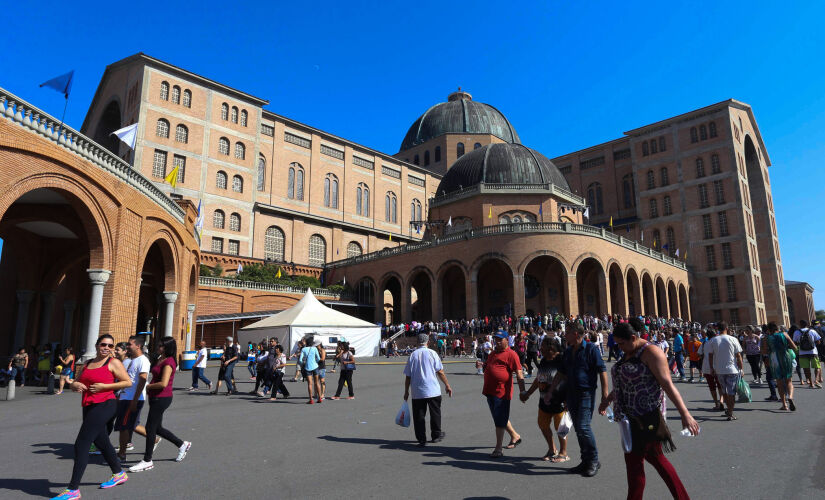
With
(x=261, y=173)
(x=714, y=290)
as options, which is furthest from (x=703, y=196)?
(x=261, y=173)

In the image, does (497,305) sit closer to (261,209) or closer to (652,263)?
(652,263)

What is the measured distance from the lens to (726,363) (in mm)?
8617

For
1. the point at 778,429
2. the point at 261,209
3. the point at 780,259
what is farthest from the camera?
the point at 780,259

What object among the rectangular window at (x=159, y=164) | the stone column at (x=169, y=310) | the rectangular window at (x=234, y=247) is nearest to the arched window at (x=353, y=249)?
the rectangular window at (x=234, y=247)

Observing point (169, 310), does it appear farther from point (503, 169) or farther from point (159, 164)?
point (503, 169)

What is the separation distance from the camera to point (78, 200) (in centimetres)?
1399

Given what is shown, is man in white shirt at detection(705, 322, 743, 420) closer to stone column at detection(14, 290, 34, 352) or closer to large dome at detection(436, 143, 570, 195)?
stone column at detection(14, 290, 34, 352)

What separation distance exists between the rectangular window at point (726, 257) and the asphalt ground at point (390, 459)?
147 ft

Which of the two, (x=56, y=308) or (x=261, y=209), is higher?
(x=261, y=209)

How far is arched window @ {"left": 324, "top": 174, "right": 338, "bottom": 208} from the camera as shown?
53062 mm

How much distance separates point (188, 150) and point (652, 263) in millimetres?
39964

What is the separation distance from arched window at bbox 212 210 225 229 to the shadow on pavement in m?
39.4

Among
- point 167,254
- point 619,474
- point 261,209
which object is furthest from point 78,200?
point 261,209

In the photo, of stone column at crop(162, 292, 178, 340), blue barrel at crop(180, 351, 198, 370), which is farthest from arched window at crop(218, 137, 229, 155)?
stone column at crop(162, 292, 178, 340)
